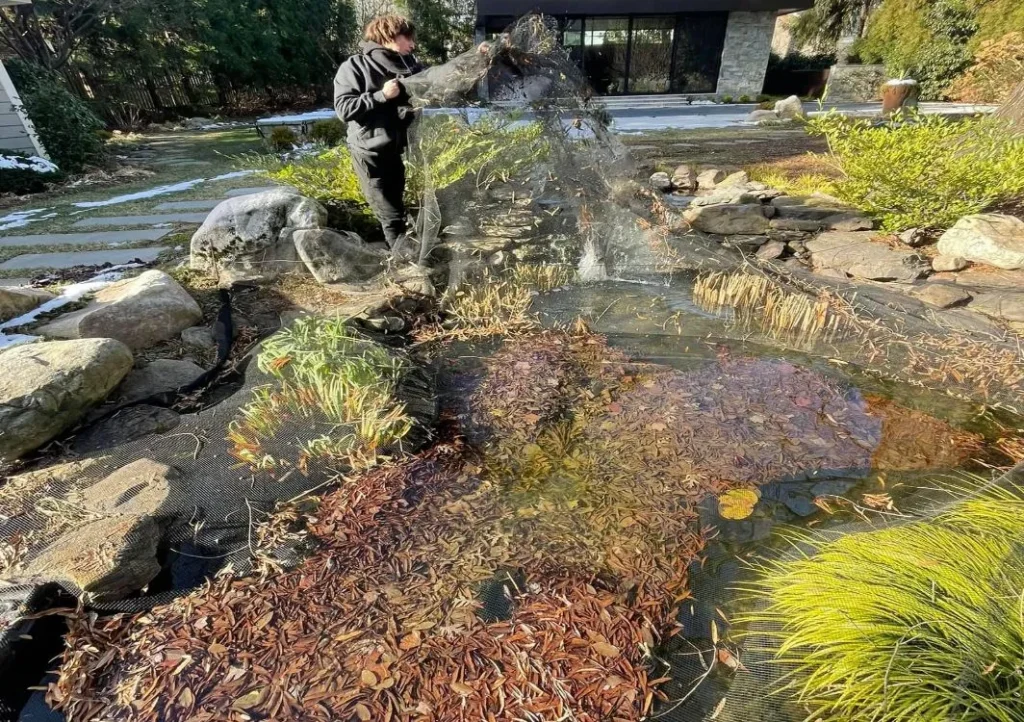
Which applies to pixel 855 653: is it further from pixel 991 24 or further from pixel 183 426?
pixel 991 24

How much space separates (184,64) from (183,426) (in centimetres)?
2023

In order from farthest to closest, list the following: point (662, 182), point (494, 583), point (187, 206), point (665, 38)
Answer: point (665, 38) < point (662, 182) < point (187, 206) < point (494, 583)

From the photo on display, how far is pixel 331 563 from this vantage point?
1.98 metres

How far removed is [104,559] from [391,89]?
294 cm

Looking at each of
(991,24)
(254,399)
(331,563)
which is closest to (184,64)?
(254,399)

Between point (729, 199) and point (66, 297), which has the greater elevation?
point (66, 297)

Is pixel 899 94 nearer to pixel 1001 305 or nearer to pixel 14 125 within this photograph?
pixel 1001 305

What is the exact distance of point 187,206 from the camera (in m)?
6.72

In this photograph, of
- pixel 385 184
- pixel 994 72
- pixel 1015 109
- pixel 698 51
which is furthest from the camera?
pixel 698 51

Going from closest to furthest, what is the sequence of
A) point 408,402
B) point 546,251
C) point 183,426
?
point 183,426 < point 408,402 < point 546,251

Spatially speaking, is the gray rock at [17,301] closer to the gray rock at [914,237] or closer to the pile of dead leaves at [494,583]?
the pile of dead leaves at [494,583]

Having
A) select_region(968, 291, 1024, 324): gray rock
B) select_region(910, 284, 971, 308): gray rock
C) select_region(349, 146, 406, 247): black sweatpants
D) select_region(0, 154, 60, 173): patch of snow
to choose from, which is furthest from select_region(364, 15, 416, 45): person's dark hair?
select_region(0, 154, 60, 173): patch of snow

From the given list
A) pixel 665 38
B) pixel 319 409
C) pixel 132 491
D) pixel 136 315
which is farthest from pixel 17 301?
pixel 665 38

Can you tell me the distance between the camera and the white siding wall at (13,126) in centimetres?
872
